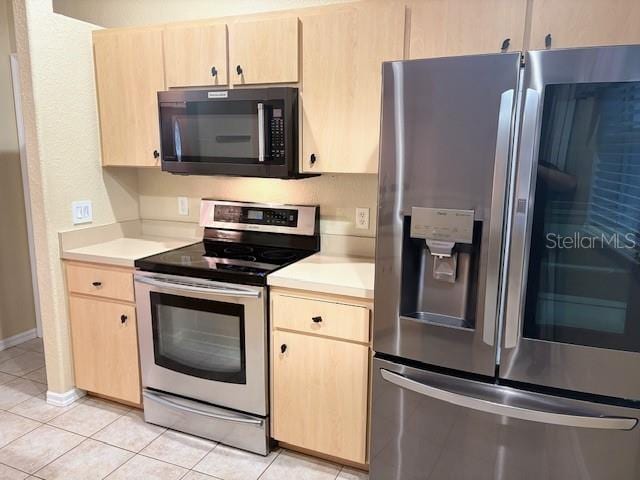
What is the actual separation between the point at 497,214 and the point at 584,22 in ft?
2.74

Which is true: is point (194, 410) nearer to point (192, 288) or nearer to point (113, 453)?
point (113, 453)

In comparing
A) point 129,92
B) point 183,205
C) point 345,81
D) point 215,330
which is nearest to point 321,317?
point 215,330

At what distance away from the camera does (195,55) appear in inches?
94.5

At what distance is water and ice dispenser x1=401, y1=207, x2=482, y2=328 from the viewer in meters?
1.61

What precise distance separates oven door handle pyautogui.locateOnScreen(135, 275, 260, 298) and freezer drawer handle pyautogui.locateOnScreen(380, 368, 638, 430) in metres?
0.76

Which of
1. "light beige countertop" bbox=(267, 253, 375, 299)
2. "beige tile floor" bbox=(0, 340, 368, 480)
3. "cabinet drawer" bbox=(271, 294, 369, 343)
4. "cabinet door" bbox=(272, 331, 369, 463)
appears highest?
"light beige countertop" bbox=(267, 253, 375, 299)

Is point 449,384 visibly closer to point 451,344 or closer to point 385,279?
point 451,344

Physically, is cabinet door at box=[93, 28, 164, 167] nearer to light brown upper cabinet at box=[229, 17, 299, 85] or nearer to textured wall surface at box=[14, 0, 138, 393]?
textured wall surface at box=[14, 0, 138, 393]

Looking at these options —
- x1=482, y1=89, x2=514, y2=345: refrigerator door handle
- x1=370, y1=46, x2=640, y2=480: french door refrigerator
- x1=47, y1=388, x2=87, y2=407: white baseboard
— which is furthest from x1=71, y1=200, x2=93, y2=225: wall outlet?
x1=482, y1=89, x2=514, y2=345: refrigerator door handle

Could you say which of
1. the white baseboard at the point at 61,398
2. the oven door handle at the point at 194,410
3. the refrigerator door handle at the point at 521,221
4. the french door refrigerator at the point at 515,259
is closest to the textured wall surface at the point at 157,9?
the french door refrigerator at the point at 515,259

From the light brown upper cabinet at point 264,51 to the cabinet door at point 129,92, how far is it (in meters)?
0.46

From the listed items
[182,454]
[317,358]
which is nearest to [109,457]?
[182,454]

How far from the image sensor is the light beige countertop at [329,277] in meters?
2.00

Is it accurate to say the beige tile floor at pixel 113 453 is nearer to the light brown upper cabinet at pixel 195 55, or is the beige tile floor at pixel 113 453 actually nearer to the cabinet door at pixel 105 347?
the cabinet door at pixel 105 347
